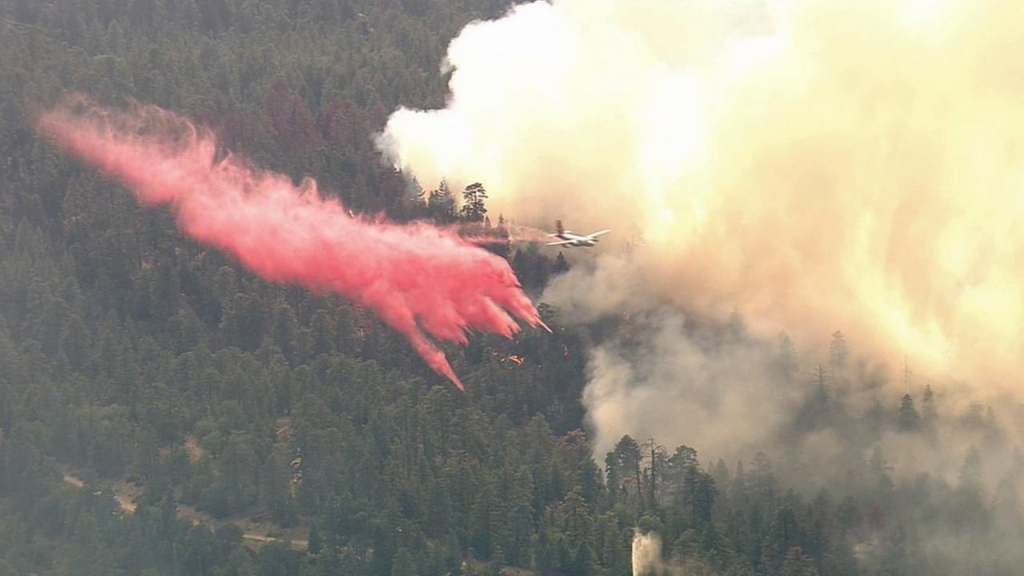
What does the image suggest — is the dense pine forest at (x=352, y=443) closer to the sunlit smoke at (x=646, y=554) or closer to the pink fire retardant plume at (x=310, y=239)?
the sunlit smoke at (x=646, y=554)

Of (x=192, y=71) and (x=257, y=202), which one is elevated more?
(x=192, y=71)

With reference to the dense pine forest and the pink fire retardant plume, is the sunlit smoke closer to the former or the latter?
the dense pine forest

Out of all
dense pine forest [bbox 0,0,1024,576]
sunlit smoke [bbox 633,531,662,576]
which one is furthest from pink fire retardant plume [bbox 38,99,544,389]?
sunlit smoke [bbox 633,531,662,576]

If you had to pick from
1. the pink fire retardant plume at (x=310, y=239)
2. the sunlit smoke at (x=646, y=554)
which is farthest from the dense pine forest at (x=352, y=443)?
the pink fire retardant plume at (x=310, y=239)

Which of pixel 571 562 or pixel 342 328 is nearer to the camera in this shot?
pixel 571 562

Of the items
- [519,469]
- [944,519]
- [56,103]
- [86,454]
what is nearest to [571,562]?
[519,469]

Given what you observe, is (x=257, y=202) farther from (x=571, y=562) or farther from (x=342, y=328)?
(x=571, y=562)

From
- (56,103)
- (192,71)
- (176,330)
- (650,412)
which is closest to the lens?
(650,412)
